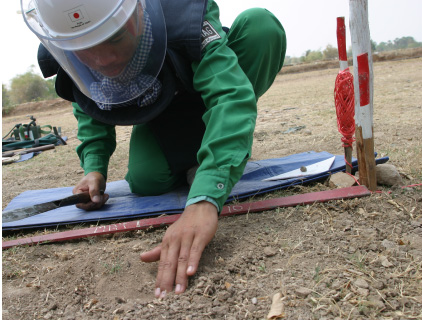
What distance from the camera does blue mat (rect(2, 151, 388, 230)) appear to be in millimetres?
1958

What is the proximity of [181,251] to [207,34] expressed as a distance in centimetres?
91

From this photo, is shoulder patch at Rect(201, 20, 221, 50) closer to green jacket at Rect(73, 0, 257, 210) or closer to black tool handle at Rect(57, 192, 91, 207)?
green jacket at Rect(73, 0, 257, 210)

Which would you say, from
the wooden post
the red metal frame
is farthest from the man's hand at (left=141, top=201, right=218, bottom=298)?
the wooden post

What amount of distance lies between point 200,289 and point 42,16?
1.16 meters

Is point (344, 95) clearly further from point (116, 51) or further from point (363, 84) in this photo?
point (116, 51)

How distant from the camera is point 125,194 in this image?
2.38m

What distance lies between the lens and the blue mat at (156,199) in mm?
1958

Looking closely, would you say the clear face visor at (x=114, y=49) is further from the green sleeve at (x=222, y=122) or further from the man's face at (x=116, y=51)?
the green sleeve at (x=222, y=122)

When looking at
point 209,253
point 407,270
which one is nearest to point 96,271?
point 209,253

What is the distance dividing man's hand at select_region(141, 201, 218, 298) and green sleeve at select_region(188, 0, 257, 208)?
11 cm

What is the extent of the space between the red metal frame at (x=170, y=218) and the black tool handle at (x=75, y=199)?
284mm

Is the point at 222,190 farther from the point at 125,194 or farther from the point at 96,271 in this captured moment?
the point at 125,194

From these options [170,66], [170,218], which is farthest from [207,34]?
[170,218]

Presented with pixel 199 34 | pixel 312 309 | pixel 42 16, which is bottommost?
pixel 312 309
